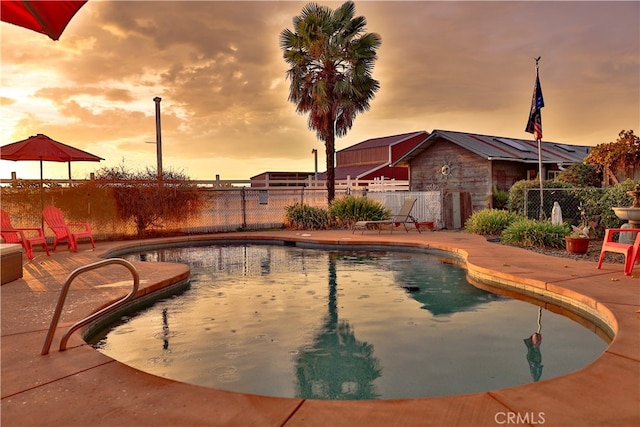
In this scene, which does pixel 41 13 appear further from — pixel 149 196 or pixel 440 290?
pixel 149 196

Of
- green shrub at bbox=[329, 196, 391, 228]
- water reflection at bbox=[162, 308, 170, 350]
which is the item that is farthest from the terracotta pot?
water reflection at bbox=[162, 308, 170, 350]

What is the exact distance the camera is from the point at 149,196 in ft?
45.0

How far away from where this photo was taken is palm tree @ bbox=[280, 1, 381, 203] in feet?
52.3

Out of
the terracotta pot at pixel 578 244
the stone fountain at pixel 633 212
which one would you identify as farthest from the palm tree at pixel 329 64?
the stone fountain at pixel 633 212

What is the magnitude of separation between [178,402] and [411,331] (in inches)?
110

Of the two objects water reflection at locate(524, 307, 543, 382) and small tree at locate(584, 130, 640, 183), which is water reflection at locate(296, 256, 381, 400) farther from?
small tree at locate(584, 130, 640, 183)

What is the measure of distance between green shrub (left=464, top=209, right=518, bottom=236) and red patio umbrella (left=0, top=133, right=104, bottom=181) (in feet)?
35.2

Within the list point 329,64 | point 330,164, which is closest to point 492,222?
point 330,164

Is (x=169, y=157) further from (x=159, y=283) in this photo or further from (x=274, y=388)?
(x=274, y=388)

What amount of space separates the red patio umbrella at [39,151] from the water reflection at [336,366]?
8.51 m

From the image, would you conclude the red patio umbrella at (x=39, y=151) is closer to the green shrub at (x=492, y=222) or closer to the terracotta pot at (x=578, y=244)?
the green shrub at (x=492, y=222)

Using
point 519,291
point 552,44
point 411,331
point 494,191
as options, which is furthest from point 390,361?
point 494,191

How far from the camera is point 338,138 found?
1773 cm

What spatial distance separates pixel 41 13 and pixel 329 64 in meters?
14.3
